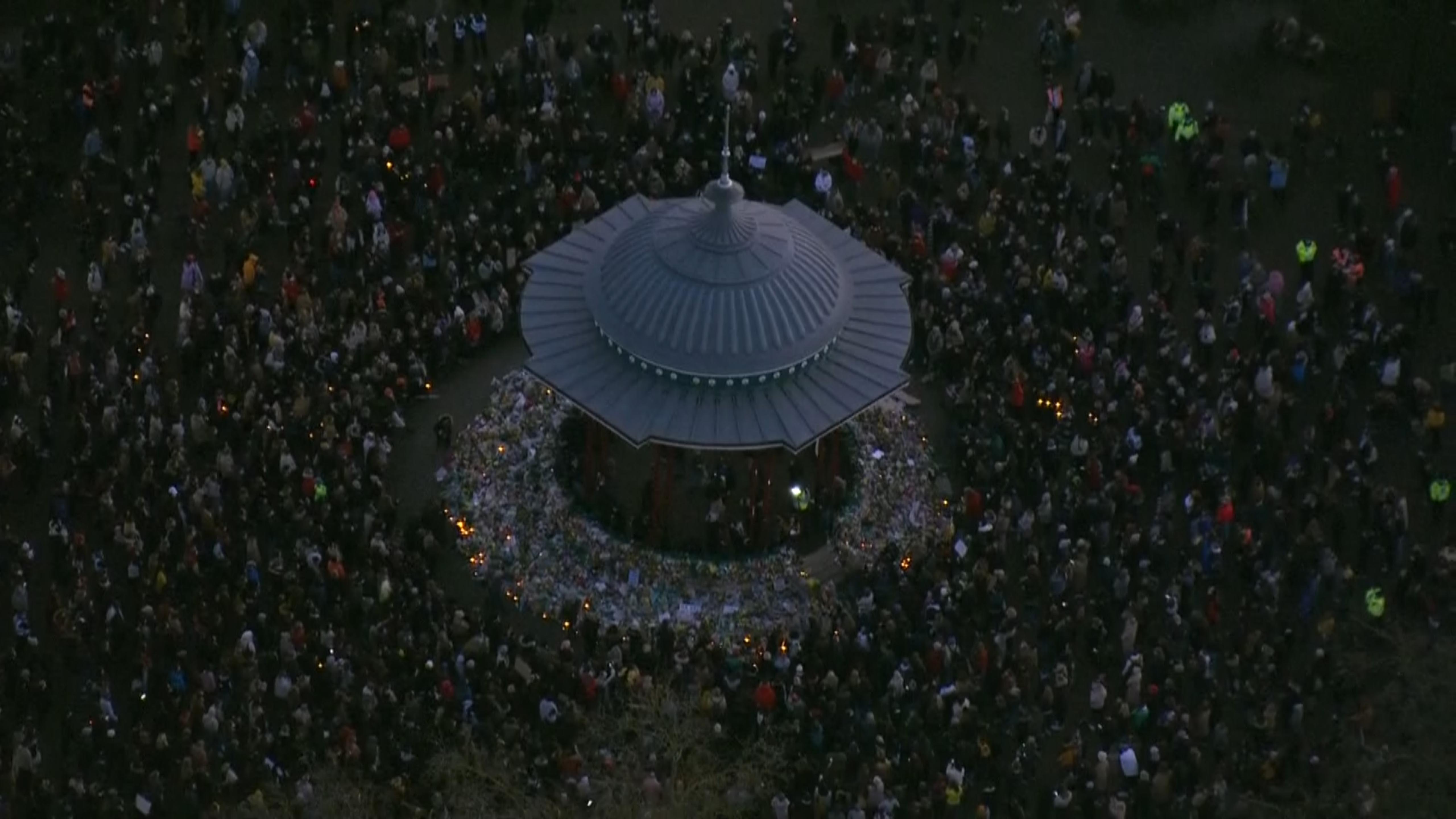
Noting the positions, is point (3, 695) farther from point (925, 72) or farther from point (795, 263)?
point (925, 72)

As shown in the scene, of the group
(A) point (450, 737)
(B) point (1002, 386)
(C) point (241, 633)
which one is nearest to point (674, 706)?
(A) point (450, 737)

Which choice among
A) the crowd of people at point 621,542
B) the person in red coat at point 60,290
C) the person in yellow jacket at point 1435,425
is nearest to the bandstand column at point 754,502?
the crowd of people at point 621,542

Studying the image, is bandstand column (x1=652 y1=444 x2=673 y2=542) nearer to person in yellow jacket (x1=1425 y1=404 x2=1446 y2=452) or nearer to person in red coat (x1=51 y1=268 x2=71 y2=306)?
person in red coat (x1=51 y1=268 x2=71 y2=306)

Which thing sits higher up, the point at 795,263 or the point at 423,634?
the point at 795,263

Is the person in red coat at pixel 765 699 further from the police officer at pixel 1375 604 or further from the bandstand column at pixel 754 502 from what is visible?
the police officer at pixel 1375 604

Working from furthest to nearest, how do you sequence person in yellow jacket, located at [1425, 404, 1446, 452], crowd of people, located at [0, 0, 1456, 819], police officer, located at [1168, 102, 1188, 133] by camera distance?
police officer, located at [1168, 102, 1188, 133]
person in yellow jacket, located at [1425, 404, 1446, 452]
crowd of people, located at [0, 0, 1456, 819]

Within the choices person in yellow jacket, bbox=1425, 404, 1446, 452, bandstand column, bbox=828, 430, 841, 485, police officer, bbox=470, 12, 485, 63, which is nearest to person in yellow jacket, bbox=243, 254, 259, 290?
police officer, bbox=470, 12, 485, 63

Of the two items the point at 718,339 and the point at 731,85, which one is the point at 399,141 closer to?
the point at 731,85
